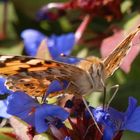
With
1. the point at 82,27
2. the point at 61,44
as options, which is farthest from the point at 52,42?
the point at 82,27

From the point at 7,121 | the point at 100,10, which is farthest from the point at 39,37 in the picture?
the point at 7,121

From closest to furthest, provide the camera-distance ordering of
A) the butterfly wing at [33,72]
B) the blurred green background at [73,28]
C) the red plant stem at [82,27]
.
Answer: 1. the butterfly wing at [33,72]
2. the blurred green background at [73,28]
3. the red plant stem at [82,27]

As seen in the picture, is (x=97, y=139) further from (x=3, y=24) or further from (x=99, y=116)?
(x=3, y=24)

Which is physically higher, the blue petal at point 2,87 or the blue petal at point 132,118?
the blue petal at point 2,87

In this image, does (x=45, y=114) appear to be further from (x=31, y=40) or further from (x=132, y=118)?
(x=31, y=40)

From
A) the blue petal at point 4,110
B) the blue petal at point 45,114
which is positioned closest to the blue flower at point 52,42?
the blue petal at point 4,110

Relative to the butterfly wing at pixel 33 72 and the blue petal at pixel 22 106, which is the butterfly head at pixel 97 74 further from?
the blue petal at pixel 22 106
